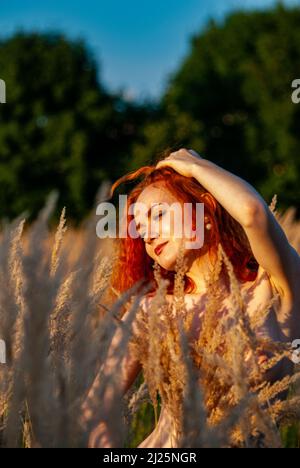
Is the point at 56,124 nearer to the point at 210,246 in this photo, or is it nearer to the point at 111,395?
the point at 210,246

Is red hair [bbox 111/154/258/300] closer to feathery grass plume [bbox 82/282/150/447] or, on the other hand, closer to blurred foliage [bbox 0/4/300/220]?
feathery grass plume [bbox 82/282/150/447]

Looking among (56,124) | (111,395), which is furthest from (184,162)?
(56,124)

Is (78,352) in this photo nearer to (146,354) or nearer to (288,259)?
(146,354)

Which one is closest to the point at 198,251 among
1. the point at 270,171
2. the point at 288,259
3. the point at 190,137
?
the point at 288,259

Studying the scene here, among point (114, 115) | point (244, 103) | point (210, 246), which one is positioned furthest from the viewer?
point (244, 103)

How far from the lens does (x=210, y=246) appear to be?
2082 millimetres

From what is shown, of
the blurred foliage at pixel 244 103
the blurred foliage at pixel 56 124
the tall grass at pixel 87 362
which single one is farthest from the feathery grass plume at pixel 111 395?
the blurred foliage at pixel 56 124

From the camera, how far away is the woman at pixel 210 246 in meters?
1.73

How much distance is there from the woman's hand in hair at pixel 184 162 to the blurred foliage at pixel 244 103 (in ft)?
77.4

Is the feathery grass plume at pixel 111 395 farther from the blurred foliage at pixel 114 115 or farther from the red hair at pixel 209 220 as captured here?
the blurred foliage at pixel 114 115

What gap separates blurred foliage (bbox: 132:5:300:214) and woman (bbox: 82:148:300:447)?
2342cm

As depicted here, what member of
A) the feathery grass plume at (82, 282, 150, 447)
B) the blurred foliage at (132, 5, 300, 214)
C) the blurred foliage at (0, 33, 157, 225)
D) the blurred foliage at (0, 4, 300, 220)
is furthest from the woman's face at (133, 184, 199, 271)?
the blurred foliage at (0, 33, 157, 225)

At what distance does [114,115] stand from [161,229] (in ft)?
98.6

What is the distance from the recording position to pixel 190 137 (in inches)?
1043
